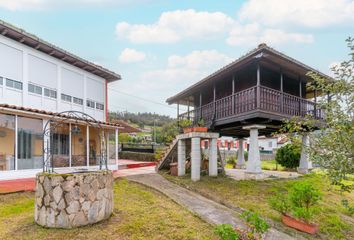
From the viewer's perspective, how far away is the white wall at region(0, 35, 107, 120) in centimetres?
1083

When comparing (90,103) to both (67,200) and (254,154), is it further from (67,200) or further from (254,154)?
(67,200)

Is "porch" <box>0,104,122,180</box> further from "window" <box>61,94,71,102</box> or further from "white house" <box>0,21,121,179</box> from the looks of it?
"window" <box>61,94,71,102</box>

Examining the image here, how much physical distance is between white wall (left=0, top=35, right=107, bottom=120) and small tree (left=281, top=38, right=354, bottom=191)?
12.1 metres

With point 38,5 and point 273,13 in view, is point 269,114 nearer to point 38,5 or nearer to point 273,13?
point 273,13

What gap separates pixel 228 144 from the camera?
123 ft

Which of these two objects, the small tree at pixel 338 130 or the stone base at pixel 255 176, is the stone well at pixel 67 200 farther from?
the stone base at pixel 255 176

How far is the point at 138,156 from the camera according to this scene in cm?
2170

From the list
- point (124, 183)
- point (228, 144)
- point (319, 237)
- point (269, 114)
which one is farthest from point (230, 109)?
point (228, 144)

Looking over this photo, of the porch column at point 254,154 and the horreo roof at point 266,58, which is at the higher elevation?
the horreo roof at point 266,58

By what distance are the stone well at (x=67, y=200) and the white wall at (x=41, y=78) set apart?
24.9 feet

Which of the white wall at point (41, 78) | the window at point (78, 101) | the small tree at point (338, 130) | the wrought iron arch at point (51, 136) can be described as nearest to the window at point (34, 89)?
the white wall at point (41, 78)

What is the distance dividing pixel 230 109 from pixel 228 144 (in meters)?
27.2

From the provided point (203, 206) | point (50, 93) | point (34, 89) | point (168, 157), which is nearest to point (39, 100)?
point (34, 89)

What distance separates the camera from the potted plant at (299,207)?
572cm
